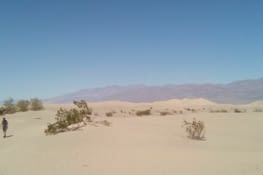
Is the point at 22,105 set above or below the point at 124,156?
above

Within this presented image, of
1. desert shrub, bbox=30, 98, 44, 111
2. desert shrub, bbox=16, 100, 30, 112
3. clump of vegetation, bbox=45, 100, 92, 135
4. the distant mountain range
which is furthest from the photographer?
the distant mountain range

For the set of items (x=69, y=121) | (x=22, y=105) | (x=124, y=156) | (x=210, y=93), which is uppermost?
(x=210, y=93)

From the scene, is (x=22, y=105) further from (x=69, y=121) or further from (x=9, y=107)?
(x=69, y=121)

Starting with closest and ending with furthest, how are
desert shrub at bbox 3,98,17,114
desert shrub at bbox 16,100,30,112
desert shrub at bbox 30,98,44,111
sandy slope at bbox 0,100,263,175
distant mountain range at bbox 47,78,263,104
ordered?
1. sandy slope at bbox 0,100,263,175
2. desert shrub at bbox 3,98,17,114
3. desert shrub at bbox 16,100,30,112
4. desert shrub at bbox 30,98,44,111
5. distant mountain range at bbox 47,78,263,104

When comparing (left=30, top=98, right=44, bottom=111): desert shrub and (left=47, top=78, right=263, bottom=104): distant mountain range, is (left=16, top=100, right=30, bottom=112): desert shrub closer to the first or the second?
(left=30, top=98, right=44, bottom=111): desert shrub

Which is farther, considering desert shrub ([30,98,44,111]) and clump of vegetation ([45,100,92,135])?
desert shrub ([30,98,44,111])

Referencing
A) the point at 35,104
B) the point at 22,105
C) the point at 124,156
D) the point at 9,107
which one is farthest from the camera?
the point at 35,104

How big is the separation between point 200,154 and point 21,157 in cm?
685

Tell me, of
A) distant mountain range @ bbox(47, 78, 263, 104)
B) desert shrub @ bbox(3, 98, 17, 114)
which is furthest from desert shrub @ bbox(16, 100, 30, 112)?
distant mountain range @ bbox(47, 78, 263, 104)

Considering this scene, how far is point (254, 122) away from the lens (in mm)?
30734

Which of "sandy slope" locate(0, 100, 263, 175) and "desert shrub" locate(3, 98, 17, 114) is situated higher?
"desert shrub" locate(3, 98, 17, 114)

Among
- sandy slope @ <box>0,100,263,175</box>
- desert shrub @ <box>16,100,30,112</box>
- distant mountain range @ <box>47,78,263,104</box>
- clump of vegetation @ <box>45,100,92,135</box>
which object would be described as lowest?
sandy slope @ <box>0,100,263,175</box>

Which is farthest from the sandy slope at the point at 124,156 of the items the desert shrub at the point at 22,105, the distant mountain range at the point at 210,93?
the distant mountain range at the point at 210,93

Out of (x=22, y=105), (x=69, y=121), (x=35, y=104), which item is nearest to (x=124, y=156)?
(x=69, y=121)
